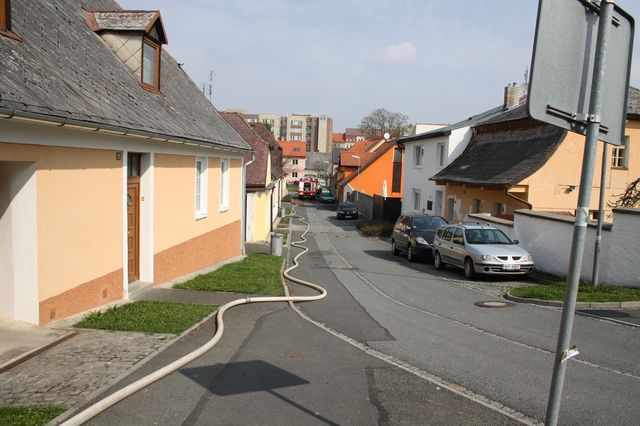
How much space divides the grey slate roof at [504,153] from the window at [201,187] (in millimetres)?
12109

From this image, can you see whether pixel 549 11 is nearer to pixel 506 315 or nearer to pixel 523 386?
pixel 523 386

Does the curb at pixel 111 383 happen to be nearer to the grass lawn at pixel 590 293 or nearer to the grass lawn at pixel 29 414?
the grass lawn at pixel 29 414

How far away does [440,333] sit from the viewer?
29.8 feet

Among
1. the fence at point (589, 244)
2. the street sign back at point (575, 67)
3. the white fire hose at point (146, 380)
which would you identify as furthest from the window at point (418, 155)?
the street sign back at point (575, 67)

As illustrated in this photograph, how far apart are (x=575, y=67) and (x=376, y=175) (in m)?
59.1

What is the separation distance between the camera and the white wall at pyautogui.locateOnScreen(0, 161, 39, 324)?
6.91 meters

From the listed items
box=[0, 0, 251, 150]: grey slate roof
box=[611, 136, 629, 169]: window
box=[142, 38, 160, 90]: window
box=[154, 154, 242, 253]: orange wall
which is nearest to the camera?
box=[0, 0, 251, 150]: grey slate roof

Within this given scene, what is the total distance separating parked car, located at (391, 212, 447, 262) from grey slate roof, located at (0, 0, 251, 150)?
9799 millimetres

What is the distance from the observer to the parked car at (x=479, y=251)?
15727 mm

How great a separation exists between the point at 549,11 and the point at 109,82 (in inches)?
370

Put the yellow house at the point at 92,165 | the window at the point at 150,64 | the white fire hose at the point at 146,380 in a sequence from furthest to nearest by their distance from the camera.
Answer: the window at the point at 150,64, the yellow house at the point at 92,165, the white fire hose at the point at 146,380

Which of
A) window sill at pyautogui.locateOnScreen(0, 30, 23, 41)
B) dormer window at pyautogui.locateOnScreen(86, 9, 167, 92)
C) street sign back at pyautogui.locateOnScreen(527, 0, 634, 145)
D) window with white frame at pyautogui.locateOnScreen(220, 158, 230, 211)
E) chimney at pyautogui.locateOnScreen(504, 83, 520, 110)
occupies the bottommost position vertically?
window with white frame at pyautogui.locateOnScreen(220, 158, 230, 211)

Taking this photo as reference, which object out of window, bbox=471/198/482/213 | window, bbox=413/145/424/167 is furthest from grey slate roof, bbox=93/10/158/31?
window, bbox=413/145/424/167

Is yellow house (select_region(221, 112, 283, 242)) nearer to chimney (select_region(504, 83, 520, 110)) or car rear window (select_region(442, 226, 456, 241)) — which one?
car rear window (select_region(442, 226, 456, 241))
